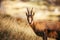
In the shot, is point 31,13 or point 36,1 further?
point 36,1

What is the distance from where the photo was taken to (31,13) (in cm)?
314

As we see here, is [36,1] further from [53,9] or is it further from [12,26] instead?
[12,26]

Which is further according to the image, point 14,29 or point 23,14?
point 23,14

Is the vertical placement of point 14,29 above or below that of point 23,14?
below

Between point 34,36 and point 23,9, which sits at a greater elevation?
point 23,9

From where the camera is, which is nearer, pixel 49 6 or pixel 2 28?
pixel 2 28

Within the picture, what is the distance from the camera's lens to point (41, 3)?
3396 millimetres

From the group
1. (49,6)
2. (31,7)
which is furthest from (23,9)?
(49,6)

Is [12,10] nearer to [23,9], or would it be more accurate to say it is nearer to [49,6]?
[23,9]

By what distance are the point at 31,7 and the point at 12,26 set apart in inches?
16.6

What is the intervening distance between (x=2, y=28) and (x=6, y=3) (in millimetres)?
416

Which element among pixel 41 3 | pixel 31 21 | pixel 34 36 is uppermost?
pixel 41 3

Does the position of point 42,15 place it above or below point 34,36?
above

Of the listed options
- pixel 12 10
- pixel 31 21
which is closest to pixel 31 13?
pixel 31 21
